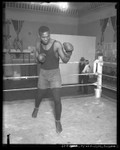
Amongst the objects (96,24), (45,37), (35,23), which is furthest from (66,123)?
(35,23)

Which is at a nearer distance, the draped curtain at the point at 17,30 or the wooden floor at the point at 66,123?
Result: the wooden floor at the point at 66,123

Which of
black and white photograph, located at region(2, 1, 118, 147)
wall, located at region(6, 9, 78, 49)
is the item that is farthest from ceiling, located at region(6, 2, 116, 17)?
wall, located at region(6, 9, 78, 49)

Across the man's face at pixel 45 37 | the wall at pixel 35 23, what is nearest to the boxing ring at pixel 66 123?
the man's face at pixel 45 37

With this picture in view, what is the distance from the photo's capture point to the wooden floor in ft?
4.96

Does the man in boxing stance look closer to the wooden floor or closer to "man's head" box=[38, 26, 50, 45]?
"man's head" box=[38, 26, 50, 45]

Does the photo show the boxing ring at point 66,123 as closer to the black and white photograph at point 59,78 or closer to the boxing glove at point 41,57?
the black and white photograph at point 59,78

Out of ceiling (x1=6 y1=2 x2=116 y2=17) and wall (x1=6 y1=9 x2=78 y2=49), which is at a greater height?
ceiling (x1=6 y1=2 x2=116 y2=17)

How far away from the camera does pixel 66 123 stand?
1865 millimetres

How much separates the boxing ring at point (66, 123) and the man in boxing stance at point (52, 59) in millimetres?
147

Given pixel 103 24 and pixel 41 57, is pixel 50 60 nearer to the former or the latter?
pixel 41 57

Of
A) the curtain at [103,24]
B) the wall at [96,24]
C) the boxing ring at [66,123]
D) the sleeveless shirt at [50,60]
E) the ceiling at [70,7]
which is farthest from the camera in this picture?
the ceiling at [70,7]

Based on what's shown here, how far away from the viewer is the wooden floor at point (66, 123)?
1512 mm

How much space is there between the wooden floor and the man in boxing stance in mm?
150

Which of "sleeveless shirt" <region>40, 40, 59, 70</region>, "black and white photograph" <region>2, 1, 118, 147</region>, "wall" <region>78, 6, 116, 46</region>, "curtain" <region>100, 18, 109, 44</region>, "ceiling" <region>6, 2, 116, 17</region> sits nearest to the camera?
"black and white photograph" <region>2, 1, 118, 147</region>
